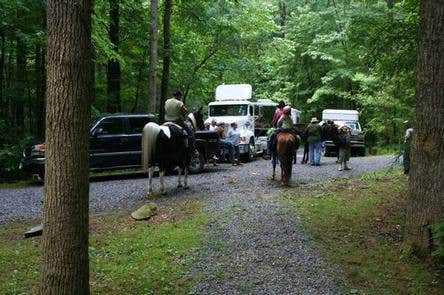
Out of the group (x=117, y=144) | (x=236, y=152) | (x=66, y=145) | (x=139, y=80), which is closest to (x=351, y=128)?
(x=236, y=152)

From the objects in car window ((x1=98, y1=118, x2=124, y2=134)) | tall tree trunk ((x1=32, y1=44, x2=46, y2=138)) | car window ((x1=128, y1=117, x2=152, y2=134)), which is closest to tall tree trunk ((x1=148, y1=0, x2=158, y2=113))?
car window ((x1=128, y1=117, x2=152, y2=134))

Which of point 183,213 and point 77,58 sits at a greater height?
point 77,58

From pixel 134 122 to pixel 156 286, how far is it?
11125 mm

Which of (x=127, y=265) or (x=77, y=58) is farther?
(x=127, y=265)

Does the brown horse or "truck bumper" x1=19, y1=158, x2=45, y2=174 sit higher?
the brown horse

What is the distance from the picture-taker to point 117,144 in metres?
16.3

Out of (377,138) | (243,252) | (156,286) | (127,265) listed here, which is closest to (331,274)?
(243,252)

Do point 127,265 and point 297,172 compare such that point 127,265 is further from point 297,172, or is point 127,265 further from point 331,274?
point 297,172

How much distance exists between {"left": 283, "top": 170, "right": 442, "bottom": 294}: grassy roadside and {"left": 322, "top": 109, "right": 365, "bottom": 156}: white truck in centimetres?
1492

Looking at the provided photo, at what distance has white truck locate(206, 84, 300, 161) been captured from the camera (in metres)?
22.2

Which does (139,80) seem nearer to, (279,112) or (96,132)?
(96,132)

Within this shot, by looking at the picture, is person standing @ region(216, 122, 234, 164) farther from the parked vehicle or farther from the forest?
the parked vehicle

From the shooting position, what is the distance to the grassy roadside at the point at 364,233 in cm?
631

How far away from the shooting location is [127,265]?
687cm
